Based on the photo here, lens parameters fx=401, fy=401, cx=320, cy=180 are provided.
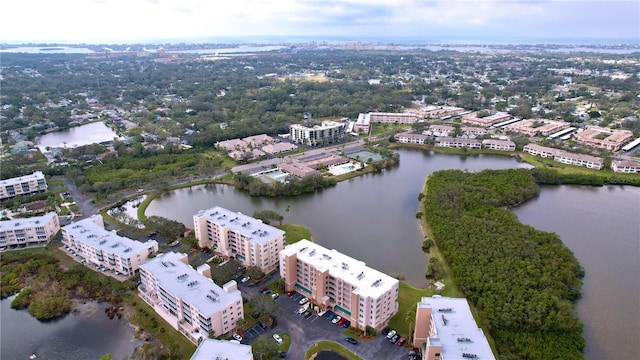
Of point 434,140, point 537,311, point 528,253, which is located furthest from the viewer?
point 434,140

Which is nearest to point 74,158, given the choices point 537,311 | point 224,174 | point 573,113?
point 224,174

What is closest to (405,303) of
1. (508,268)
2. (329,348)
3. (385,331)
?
(385,331)

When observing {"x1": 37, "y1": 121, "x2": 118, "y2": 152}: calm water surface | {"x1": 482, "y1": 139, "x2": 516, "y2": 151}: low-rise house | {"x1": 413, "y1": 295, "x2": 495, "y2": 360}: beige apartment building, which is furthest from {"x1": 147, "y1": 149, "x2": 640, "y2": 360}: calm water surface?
{"x1": 37, "y1": 121, "x2": 118, "y2": 152}: calm water surface

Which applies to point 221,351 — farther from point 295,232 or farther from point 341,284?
point 295,232

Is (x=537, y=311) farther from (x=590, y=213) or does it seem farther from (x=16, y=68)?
(x=16, y=68)

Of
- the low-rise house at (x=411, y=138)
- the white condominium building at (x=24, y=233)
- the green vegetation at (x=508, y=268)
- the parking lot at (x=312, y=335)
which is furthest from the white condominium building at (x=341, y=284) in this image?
the low-rise house at (x=411, y=138)
